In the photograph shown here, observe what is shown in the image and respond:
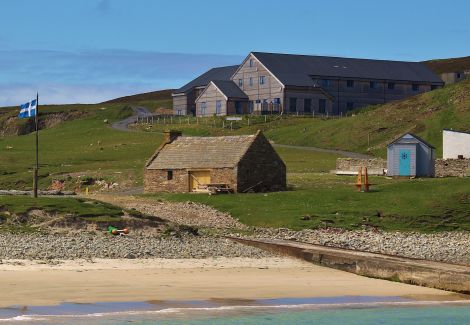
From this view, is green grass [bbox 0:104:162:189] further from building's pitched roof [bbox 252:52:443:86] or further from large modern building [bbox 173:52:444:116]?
building's pitched roof [bbox 252:52:443:86]

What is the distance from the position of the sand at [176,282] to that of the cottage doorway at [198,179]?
2722cm

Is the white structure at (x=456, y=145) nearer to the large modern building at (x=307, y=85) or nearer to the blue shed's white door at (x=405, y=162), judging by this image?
the blue shed's white door at (x=405, y=162)

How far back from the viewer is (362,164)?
71.2 meters

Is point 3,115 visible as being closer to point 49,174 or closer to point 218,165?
point 49,174

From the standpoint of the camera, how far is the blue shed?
221 ft

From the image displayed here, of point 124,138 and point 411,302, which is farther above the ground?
point 124,138

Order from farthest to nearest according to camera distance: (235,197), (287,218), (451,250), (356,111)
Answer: (356,111), (235,197), (287,218), (451,250)

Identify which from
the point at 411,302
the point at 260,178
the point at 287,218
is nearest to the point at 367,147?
the point at 260,178

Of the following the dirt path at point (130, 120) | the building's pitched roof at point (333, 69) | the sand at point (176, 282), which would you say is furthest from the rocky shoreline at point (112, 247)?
the building's pitched roof at point (333, 69)

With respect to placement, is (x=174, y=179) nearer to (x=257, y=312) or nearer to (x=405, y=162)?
(x=405, y=162)

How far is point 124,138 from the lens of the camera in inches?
4412

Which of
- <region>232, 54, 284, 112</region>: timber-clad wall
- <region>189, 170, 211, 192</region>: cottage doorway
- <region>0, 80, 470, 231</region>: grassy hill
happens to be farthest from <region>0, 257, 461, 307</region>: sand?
<region>232, 54, 284, 112</region>: timber-clad wall

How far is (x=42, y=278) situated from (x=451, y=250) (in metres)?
17.5

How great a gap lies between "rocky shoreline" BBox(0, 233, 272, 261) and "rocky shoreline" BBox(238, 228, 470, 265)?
4548 millimetres
